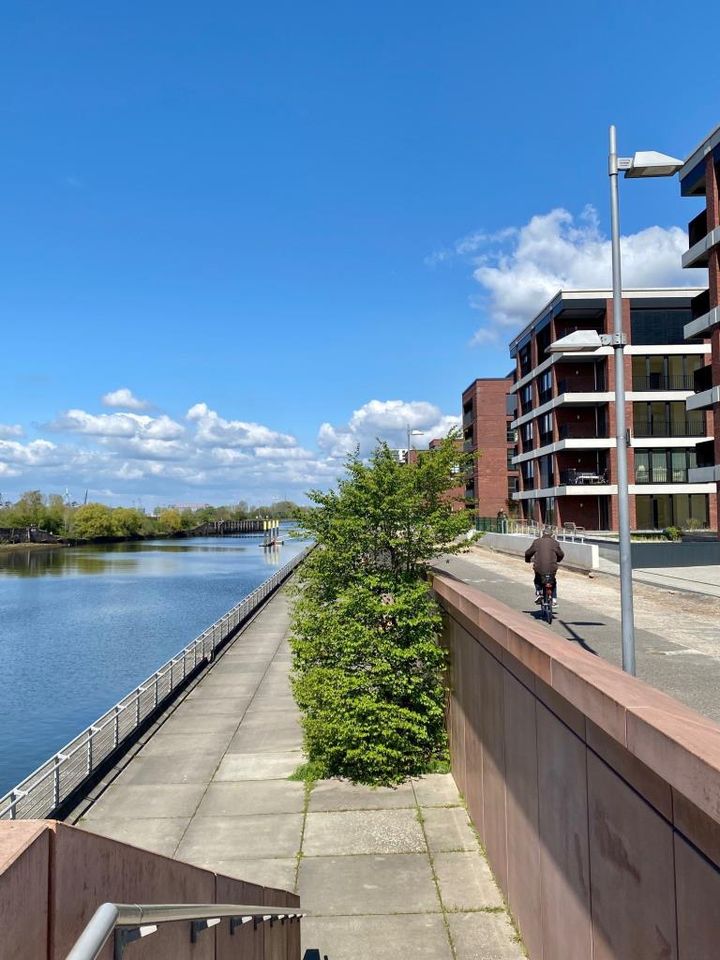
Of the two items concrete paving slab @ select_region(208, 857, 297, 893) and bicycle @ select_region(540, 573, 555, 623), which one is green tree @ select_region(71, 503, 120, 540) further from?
concrete paving slab @ select_region(208, 857, 297, 893)

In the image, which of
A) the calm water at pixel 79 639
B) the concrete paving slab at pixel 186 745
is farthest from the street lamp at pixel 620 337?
the calm water at pixel 79 639

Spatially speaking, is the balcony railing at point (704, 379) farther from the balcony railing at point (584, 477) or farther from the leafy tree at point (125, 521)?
the leafy tree at point (125, 521)

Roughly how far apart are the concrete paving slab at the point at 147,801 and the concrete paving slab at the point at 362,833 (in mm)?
2019

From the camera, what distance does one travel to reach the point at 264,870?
29.5 feet

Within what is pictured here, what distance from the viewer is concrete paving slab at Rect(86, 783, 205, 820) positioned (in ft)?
36.1

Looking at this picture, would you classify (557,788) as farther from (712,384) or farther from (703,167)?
(703,167)

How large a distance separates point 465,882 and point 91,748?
6.67 m

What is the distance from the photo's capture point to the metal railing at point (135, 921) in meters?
1.95

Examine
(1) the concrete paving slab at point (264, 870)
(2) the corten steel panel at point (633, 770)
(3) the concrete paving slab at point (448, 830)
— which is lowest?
(1) the concrete paving slab at point (264, 870)

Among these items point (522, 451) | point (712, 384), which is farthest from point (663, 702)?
point (522, 451)

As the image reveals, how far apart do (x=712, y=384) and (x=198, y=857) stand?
33.8 m

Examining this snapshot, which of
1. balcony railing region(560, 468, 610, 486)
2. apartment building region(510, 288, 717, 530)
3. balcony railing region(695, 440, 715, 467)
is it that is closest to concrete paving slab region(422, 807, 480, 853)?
balcony railing region(695, 440, 715, 467)

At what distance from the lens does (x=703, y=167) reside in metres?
35.6

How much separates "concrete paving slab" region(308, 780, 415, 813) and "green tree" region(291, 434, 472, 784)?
22 cm
